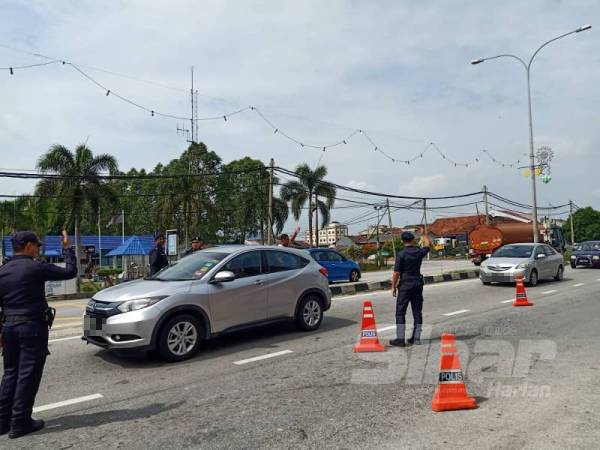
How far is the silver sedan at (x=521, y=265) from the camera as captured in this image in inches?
597

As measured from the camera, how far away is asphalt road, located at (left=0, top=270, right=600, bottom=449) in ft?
13.2

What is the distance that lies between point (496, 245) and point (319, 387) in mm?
26997

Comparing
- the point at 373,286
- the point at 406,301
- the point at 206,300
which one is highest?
the point at 206,300

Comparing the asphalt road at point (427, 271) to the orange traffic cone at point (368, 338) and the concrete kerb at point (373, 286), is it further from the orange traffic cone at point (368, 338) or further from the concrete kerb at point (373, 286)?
the orange traffic cone at point (368, 338)

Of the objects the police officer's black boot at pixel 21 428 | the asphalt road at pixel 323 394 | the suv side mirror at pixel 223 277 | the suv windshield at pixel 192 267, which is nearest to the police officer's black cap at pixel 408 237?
the asphalt road at pixel 323 394

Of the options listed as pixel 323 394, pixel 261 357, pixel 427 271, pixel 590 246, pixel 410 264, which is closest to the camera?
pixel 323 394

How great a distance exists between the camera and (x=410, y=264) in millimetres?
7234

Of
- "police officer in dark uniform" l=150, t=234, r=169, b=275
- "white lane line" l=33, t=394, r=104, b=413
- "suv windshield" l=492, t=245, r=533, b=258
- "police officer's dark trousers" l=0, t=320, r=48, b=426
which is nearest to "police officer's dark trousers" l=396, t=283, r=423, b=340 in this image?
"white lane line" l=33, t=394, r=104, b=413

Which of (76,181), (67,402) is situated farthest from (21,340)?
(76,181)

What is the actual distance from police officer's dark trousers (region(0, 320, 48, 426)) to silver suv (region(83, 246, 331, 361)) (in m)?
1.91

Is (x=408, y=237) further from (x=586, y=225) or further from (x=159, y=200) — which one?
(x=586, y=225)

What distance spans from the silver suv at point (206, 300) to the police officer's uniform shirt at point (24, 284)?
75.0 inches

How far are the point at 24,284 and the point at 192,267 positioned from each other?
328cm

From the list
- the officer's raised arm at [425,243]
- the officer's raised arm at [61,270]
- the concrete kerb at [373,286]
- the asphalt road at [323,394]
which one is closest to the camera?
the asphalt road at [323,394]
